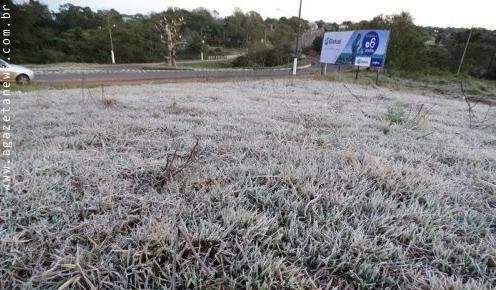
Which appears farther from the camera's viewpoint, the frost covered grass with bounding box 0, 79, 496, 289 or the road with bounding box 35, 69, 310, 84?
the road with bounding box 35, 69, 310, 84

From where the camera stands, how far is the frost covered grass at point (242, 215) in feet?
4.71

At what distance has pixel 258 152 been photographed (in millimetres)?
2934

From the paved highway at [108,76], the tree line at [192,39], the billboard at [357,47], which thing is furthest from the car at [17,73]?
the tree line at [192,39]

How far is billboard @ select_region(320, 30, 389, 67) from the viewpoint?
52.5 feet

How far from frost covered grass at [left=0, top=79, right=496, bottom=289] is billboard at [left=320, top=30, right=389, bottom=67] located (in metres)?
14.3

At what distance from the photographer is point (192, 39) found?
57250 millimetres

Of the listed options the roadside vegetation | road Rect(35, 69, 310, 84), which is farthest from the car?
the roadside vegetation

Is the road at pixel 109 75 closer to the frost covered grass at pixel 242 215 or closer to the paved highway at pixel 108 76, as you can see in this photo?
the paved highway at pixel 108 76

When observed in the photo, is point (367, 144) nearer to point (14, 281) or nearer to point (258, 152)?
point (258, 152)

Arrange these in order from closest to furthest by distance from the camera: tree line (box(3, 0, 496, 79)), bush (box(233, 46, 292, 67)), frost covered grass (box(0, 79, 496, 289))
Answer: frost covered grass (box(0, 79, 496, 289)), tree line (box(3, 0, 496, 79)), bush (box(233, 46, 292, 67))

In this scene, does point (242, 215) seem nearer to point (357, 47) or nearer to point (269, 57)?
point (357, 47)

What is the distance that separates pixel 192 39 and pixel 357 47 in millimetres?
45348

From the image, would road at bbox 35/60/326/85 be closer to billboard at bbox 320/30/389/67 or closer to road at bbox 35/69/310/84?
road at bbox 35/69/310/84

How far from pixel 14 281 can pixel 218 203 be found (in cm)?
104
